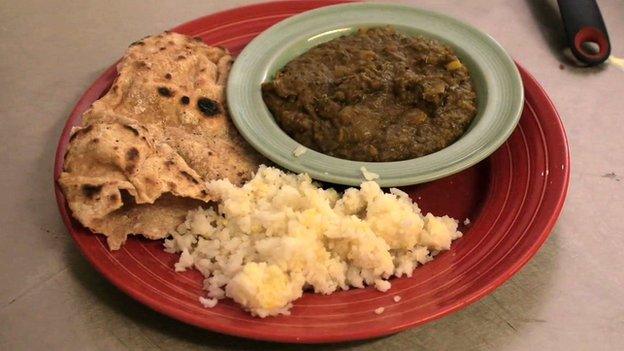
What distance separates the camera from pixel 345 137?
2.54m

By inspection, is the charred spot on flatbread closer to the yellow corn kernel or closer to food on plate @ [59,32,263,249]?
food on plate @ [59,32,263,249]

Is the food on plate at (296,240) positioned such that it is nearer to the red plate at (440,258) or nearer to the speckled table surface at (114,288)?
the red plate at (440,258)

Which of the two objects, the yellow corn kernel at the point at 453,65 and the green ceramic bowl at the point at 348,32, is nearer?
the green ceramic bowl at the point at 348,32

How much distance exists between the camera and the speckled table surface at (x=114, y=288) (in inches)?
88.4

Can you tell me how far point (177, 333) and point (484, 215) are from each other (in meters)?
1.21

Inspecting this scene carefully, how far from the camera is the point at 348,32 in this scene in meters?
3.07

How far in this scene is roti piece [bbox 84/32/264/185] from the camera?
2.48 metres

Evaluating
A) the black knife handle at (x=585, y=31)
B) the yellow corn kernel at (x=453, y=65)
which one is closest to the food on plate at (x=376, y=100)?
the yellow corn kernel at (x=453, y=65)

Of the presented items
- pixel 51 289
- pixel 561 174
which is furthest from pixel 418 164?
pixel 51 289

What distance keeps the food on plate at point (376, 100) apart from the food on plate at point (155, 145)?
282 mm

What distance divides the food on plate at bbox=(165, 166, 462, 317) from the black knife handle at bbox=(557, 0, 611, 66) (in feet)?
5.27

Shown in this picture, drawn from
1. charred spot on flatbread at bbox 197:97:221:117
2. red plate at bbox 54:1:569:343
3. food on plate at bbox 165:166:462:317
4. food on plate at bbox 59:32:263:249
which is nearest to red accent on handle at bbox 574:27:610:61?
red plate at bbox 54:1:569:343

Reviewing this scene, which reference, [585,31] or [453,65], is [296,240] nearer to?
[453,65]

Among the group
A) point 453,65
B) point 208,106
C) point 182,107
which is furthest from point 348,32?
point 182,107
